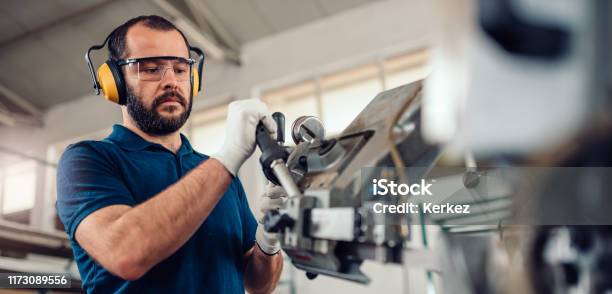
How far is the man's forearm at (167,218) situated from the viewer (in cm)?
89

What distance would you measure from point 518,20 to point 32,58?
15.9 ft

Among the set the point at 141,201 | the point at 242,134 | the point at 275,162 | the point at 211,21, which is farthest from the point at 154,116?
the point at 211,21

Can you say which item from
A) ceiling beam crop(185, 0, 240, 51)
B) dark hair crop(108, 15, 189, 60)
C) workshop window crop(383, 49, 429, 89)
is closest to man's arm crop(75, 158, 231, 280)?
dark hair crop(108, 15, 189, 60)

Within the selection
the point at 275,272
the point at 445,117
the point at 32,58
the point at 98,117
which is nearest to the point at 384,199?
the point at 445,117

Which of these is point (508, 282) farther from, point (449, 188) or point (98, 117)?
point (98, 117)

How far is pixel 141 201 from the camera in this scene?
3.46 ft

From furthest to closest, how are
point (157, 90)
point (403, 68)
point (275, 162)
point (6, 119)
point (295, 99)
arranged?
point (6, 119)
point (295, 99)
point (403, 68)
point (157, 90)
point (275, 162)

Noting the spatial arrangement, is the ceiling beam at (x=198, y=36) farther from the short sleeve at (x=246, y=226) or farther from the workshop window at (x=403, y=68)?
the short sleeve at (x=246, y=226)

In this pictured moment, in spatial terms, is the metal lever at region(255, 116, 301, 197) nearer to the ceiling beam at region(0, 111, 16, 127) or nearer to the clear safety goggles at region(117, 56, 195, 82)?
the clear safety goggles at region(117, 56, 195, 82)

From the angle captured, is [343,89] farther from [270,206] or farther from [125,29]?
[270,206]

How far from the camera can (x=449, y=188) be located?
771 millimetres

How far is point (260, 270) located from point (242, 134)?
0.39 meters

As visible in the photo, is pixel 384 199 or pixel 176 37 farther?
pixel 176 37

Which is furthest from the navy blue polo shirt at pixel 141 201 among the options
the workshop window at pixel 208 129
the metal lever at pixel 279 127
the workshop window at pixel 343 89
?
the workshop window at pixel 208 129
